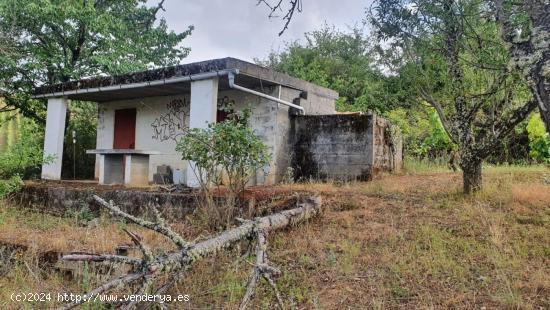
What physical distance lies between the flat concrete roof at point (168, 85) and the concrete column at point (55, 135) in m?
0.30

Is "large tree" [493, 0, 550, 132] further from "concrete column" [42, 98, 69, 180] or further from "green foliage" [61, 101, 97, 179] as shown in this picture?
"green foliage" [61, 101, 97, 179]

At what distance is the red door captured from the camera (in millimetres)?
11508

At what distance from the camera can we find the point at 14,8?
35.7ft

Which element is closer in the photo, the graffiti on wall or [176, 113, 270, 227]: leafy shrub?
[176, 113, 270, 227]: leafy shrub

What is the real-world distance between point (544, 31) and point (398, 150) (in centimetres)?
848

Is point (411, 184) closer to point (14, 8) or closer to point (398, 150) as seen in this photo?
point (398, 150)

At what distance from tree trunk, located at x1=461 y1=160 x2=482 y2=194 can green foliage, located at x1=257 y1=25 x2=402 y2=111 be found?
9.04 m

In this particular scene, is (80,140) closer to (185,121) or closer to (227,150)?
(185,121)

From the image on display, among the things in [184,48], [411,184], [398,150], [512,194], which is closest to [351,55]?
[184,48]

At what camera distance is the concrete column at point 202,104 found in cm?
794

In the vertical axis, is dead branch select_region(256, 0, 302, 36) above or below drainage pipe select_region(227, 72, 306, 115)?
below

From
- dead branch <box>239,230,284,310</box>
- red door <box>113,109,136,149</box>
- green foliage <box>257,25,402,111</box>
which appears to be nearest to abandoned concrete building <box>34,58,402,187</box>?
red door <box>113,109,136,149</box>

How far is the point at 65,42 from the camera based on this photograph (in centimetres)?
1232

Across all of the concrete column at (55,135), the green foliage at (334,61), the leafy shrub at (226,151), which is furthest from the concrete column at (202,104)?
the green foliage at (334,61)
